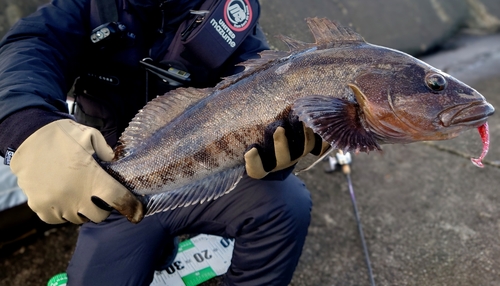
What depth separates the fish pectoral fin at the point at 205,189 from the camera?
1.82 metres

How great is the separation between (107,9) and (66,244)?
1.58 metres

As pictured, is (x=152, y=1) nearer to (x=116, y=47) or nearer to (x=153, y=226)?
(x=116, y=47)

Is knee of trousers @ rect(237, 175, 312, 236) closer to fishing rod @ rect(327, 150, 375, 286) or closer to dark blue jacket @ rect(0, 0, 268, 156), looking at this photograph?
fishing rod @ rect(327, 150, 375, 286)

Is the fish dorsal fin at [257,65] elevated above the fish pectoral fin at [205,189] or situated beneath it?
elevated above

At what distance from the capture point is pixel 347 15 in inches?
226

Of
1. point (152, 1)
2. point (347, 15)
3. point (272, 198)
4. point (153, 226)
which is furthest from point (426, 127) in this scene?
point (347, 15)

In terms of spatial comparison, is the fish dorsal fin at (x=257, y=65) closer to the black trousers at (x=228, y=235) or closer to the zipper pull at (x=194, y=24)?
the zipper pull at (x=194, y=24)

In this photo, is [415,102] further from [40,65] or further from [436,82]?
[40,65]

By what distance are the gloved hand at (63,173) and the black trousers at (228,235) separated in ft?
1.34

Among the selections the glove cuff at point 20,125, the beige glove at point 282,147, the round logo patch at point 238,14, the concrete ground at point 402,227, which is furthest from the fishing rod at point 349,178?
the glove cuff at point 20,125

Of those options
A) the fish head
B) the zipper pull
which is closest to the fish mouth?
the fish head

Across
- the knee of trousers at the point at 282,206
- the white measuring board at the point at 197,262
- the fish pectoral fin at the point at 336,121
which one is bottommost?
the white measuring board at the point at 197,262

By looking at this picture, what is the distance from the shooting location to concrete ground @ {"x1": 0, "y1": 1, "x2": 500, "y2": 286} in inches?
95.0

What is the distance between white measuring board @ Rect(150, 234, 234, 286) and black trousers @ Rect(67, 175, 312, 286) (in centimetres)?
29
